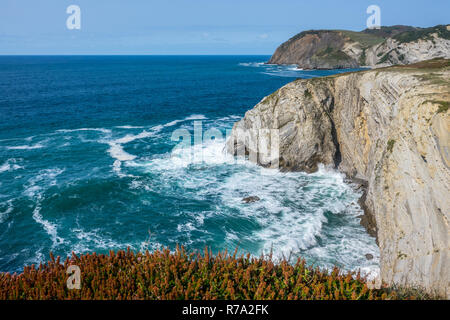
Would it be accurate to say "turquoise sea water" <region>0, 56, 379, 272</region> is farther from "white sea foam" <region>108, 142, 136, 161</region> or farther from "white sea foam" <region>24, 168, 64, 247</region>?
"white sea foam" <region>108, 142, 136, 161</region>

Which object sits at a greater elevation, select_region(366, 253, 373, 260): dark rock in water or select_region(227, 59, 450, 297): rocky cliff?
select_region(227, 59, 450, 297): rocky cliff

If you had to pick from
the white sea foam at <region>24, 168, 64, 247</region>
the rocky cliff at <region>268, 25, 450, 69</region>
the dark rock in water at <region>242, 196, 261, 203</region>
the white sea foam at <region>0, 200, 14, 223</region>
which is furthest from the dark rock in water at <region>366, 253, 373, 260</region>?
the rocky cliff at <region>268, 25, 450, 69</region>

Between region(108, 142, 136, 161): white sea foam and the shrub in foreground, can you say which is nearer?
the shrub in foreground

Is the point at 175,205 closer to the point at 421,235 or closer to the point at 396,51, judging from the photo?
the point at 421,235

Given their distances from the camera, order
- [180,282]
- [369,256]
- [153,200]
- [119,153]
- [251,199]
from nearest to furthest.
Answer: [180,282] → [369,256] → [251,199] → [153,200] → [119,153]

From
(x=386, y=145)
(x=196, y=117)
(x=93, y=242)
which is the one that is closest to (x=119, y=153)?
(x=93, y=242)

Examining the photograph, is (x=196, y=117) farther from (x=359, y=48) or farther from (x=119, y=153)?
(x=359, y=48)

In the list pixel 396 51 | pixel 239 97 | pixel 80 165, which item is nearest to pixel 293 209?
pixel 80 165
